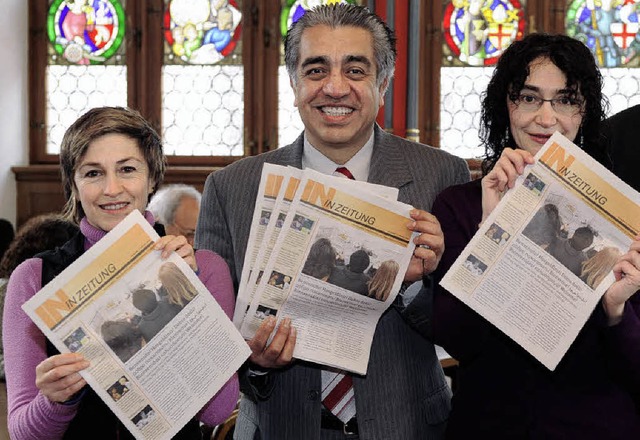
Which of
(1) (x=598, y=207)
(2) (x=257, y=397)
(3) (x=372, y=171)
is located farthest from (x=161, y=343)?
(1) (x=598, y=207)

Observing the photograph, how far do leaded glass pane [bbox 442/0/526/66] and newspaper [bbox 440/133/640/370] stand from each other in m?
5.96

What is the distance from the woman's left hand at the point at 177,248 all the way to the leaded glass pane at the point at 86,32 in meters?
6.18

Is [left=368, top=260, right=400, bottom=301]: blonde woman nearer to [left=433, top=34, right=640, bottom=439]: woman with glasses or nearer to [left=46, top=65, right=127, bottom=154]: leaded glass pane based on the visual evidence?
[left=433, top=34, right=640, bottom=439]: woman with glasses

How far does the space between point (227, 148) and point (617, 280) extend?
240 inches

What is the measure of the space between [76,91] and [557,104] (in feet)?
21.0

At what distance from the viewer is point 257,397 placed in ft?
6.92

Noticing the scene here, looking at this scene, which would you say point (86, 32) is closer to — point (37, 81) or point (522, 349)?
point (37, 81)

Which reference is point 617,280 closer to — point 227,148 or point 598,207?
point 598,207

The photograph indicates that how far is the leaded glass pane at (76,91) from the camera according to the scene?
7.71 metres

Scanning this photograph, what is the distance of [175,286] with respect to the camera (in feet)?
5.87

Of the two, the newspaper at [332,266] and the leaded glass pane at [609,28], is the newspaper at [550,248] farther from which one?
the leaded glass pane at [609,28]

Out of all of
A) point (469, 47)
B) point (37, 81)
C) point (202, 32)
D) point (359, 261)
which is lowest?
point (359, 261)

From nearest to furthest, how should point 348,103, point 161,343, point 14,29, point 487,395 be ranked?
1. point 161,343
2. point 487,395
3. point 348,103
4. point 14,29

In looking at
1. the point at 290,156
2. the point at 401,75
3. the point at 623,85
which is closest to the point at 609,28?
the point at 623,85
